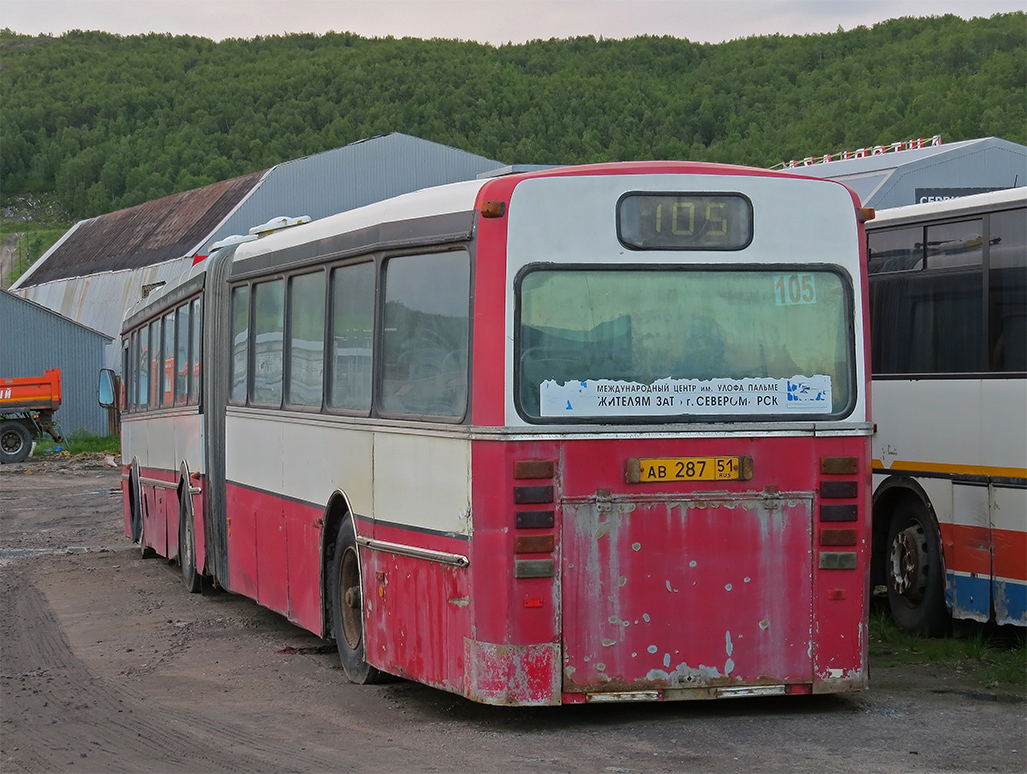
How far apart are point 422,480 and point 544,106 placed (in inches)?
4208

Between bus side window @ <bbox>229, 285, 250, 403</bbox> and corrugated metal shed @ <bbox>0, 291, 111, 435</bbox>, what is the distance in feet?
125

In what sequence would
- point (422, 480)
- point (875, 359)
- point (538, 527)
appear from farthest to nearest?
1. point (875, 359)
2. point (422, 480)
3. point (538, 527)

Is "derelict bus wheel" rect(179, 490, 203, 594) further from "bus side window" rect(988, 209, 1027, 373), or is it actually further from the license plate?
"bus side window" rect(988, 209, 1027, 373)

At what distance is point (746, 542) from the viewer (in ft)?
25.0

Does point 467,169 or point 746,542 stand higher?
point 467,169

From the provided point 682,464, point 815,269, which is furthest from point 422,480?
point 815,269

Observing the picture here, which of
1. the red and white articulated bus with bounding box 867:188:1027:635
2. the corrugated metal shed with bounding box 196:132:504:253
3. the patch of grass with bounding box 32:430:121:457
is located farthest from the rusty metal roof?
the red and white articulated bus with bounding box 867:188:1027:635

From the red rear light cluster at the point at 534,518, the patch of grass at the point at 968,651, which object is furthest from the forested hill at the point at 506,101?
the red rear light cluster at the point at 534,518

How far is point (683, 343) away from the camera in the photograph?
299 inches

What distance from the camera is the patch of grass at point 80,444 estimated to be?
4250cm

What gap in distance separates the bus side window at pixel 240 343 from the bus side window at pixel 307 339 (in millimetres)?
1319

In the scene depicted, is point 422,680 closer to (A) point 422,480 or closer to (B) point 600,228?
(A) point 422,480

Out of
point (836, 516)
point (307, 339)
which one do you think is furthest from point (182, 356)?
point (836, 516)

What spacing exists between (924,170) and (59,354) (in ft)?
95.4
